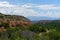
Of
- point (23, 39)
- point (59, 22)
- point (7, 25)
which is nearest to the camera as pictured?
point (23, 39)

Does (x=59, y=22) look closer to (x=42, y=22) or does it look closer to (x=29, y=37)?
(x=42, y=22)

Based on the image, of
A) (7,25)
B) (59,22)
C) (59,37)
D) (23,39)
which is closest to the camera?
(23,39)

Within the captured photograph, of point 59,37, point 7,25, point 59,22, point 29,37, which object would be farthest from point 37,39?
point 59,22

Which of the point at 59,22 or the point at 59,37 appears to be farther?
the point at 59,22

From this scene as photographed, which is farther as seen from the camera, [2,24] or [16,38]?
[2,24]

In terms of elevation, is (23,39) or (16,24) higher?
(23,39)

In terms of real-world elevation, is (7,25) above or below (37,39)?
below

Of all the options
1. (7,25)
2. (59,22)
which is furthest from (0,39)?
(59,22)

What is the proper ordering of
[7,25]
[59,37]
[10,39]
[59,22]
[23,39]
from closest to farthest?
[23,39] → [10,39] → [59,37] → [7,25] → [59,22]

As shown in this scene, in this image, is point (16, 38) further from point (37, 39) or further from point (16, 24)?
point (16, 24)
